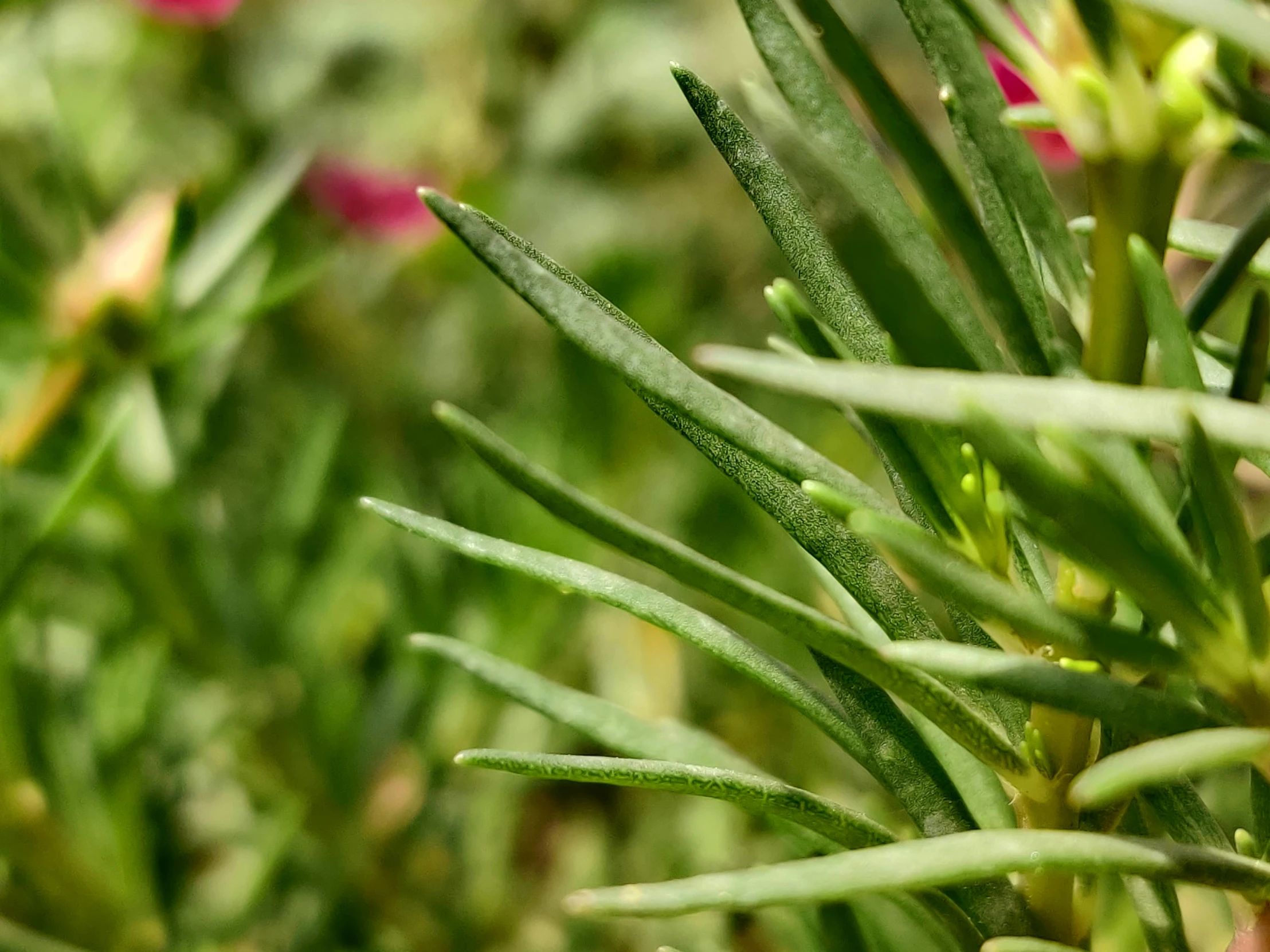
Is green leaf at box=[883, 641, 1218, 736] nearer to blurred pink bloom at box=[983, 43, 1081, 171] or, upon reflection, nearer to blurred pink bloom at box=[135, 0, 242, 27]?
blurred pink bloom at box=[983, 43, 1081, 171]

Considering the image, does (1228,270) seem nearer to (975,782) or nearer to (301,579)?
(975,782)

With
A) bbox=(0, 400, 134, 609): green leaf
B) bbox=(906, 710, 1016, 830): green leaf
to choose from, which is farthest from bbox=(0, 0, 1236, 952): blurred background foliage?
bbox=(906, 710, 1016, 830): green leaf

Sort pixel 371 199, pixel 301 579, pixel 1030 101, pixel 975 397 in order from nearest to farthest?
pixel 975 397 → pixel 1030 101 → pixel 301 579 → pixel 371 199

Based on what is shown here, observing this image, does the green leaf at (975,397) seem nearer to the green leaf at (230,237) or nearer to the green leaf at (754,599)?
the green leaf at (754,599)

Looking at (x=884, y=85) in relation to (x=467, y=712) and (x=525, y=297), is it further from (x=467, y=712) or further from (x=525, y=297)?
(x=467, y=712)

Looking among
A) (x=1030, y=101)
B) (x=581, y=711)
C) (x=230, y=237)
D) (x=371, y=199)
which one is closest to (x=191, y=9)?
(x=371, y=199)

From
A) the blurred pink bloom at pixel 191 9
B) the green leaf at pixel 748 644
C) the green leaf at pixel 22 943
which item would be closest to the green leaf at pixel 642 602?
the green leaf at pixel 748 644
